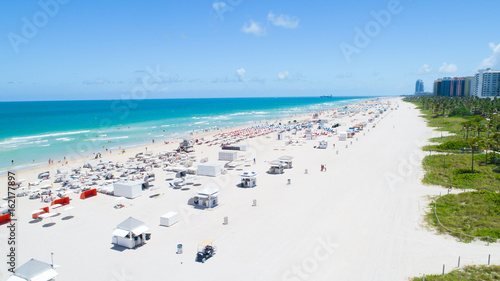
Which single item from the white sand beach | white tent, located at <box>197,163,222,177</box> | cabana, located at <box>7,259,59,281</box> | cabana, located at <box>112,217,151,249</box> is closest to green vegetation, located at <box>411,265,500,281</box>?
the white sand beach

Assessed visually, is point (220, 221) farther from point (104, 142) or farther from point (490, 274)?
point (104, 142)

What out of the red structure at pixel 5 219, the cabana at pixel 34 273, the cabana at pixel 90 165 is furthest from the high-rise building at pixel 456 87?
the cabana at pixel 34 273

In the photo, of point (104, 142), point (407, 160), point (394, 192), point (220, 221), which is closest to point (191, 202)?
point (220, 221)

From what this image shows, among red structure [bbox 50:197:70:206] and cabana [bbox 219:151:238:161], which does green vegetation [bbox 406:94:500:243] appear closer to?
cabana [bbox 219:151:238:161]

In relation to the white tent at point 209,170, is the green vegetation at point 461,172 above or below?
below

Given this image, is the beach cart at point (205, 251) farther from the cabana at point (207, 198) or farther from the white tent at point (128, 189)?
the white tent at point (128, 189)
